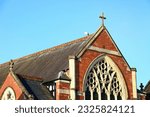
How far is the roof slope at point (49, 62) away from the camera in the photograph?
32719 mm

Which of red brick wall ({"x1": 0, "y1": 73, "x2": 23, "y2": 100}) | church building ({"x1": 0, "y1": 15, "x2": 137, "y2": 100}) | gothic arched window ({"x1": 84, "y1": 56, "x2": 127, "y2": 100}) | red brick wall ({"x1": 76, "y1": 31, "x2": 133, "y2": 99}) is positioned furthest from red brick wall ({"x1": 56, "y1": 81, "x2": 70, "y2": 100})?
red brick wall ({"x1": 0, "y1": 73, "x2": 23, "y2": 100})

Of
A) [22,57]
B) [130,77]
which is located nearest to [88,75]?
[130,77]

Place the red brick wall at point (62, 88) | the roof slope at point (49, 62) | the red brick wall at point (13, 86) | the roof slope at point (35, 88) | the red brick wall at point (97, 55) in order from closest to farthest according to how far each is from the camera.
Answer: the red brick wall at point (13, 86) → the roof slope at point (35, 88) → the red brick wall at point (62, 88) → the red brick wall at point (97, 55) → the roof slope at point (49, 62)

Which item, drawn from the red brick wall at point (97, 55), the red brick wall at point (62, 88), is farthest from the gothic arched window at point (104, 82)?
the red brick wall at point (62, 88)

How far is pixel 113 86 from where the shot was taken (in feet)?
110

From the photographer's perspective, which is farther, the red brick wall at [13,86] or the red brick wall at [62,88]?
the red brick wall at [62,88]

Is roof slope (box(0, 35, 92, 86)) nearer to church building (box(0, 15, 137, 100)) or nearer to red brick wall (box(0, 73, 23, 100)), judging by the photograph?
church building (box(0, 15, 137, 100))

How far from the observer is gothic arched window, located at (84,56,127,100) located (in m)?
31.8

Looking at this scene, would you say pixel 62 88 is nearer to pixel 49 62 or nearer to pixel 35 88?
pixel 35 88

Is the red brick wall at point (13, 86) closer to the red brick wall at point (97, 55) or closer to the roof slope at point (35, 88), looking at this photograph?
the roof slope at point (35, 88)

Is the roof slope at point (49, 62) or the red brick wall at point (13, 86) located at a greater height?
the roof slope at point (49, 62)

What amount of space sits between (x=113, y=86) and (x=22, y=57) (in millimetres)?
13246

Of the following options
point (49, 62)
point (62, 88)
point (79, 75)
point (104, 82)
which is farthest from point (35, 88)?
point (104, 82)

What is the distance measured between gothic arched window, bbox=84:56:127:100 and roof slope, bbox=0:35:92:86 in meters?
2.09
